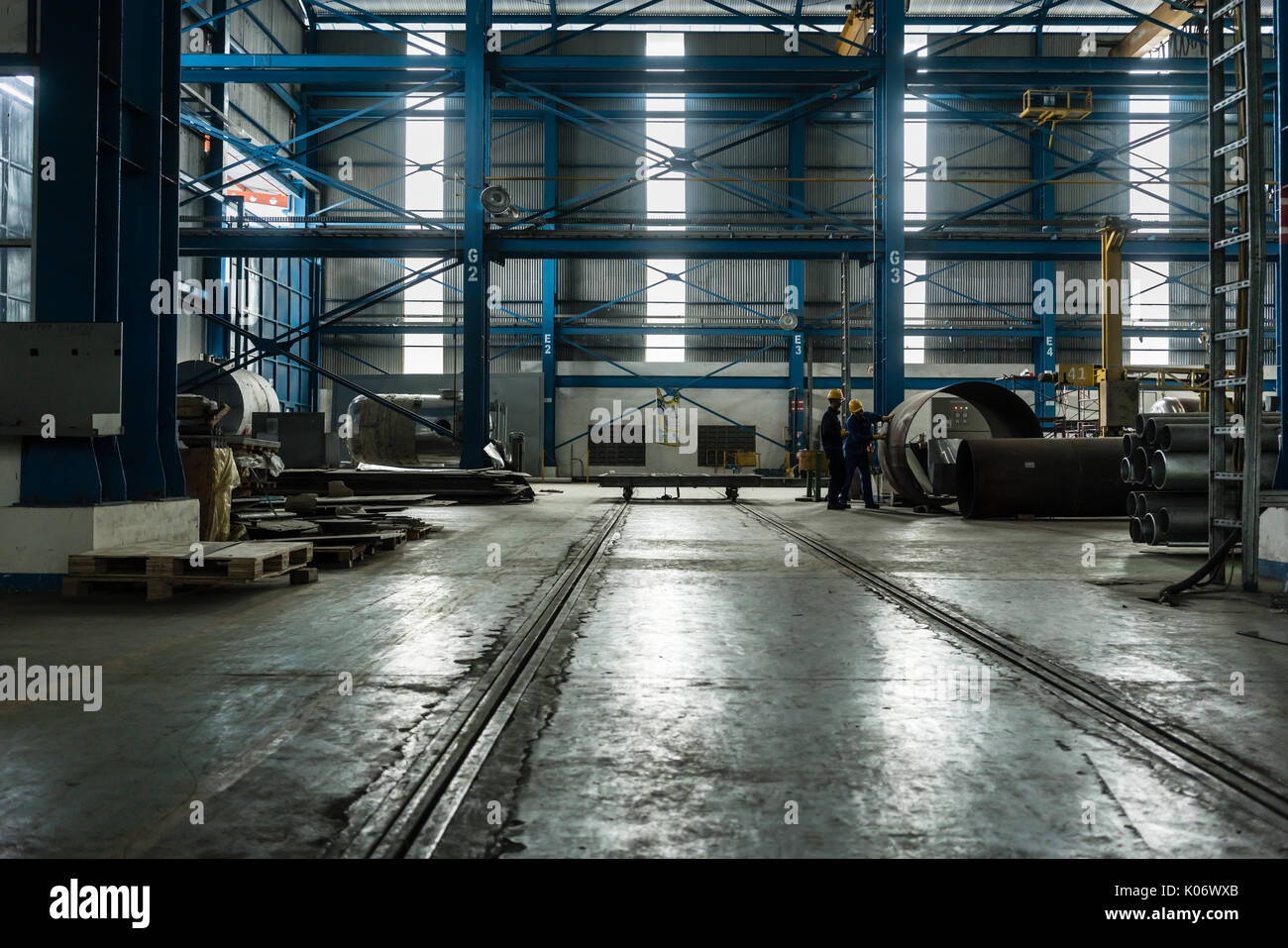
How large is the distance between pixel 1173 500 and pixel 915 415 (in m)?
6.19

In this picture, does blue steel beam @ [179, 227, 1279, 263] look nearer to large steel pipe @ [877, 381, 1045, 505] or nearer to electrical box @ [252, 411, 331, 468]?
electrical box @ [252, 411, 331, 468]

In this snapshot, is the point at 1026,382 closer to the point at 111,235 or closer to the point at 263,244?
Result: the point at 263,244

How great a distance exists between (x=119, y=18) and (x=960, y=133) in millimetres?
26244

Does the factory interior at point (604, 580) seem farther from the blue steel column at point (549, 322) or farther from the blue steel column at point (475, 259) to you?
the blue steel column at point (549, 322)

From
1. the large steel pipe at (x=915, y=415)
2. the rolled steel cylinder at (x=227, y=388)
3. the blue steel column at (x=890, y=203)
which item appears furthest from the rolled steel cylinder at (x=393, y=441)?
the large steel pipe at (x=915, y=415)

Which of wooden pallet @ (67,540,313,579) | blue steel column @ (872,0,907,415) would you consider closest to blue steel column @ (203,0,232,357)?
blue steel column @ (872,0,907,415)

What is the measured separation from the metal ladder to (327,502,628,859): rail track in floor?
4027 mm

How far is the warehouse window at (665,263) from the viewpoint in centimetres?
2750

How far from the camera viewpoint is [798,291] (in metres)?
27.6

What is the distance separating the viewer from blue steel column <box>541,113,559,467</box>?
27484 mm

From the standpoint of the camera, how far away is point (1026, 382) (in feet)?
88.0

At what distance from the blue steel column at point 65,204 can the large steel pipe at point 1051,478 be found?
8.87m

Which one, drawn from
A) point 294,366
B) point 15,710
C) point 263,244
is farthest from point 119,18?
point 294,366
